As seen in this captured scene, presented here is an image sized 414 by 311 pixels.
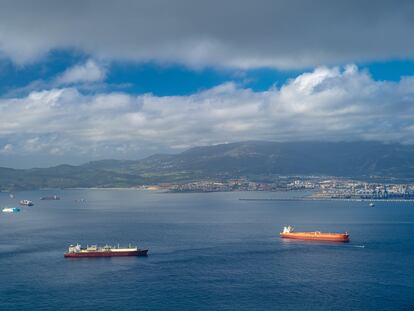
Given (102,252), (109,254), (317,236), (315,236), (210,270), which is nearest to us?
(210,270)

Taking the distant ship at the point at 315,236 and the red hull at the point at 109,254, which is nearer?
the red hull at the point at 109,254

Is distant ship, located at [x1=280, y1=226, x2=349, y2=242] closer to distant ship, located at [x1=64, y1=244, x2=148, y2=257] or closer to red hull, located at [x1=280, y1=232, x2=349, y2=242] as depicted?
red hull, located at [x1=280, y1=232, x2=349, y2=242]

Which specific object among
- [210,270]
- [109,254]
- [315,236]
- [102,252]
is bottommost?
[210,270]

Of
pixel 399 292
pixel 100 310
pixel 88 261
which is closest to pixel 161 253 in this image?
pixel 88 261

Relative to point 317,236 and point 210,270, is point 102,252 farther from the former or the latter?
point 317,236

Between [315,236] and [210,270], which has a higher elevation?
[315,236]

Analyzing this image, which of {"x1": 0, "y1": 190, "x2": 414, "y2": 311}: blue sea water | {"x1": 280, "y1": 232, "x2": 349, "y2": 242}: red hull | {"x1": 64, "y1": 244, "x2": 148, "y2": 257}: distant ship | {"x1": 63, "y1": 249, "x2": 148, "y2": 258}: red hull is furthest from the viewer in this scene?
{"x1": 280, "y1": 232, "x2": 349, "y2": 242}: red hull

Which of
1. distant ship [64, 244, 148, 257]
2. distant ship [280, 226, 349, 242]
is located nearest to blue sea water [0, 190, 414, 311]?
distant ship [64, 244, 148, 257]

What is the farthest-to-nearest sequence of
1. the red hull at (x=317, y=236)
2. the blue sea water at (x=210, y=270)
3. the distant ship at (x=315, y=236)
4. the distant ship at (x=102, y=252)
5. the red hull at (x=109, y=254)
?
the distant ship at (x=315, y=236)
the red hull at (x=317, y=236)
the distant ship at (x=102, y=252)
the red hull at (x=109, y=254)
the blue sea water at (x=210, y=270)

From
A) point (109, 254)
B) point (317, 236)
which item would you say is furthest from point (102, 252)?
point (317, 236)

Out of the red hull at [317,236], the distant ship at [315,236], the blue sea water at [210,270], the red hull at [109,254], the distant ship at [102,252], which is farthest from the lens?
the distant ship at [315,236]

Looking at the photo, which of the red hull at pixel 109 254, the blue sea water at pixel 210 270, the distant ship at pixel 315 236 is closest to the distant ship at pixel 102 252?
the red hull at pixel 109 254

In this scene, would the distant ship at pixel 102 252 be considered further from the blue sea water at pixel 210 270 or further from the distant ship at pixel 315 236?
the distant ship at pixel 315 236
